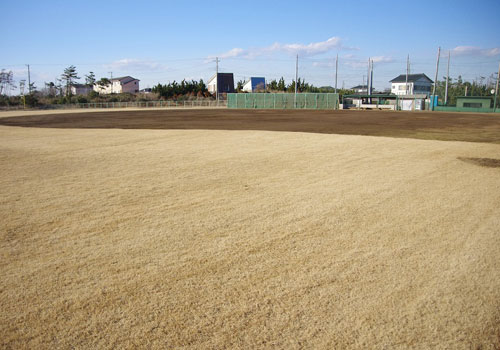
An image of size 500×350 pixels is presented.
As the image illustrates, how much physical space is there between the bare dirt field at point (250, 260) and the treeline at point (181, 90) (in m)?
81.0

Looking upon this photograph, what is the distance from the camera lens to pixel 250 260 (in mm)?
4168

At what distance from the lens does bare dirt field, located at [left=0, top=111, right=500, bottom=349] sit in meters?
2.97

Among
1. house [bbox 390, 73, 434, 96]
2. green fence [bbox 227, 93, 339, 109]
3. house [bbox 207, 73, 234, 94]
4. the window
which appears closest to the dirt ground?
green fence [bbox 227, 93, 339, 109]

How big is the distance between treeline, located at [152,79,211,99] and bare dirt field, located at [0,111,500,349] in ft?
266

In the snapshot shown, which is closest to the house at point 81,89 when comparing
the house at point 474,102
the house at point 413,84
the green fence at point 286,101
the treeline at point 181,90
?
the treeline at point 181,90

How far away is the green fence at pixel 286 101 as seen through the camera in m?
54.3

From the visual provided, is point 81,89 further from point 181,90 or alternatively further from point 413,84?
point 413,84

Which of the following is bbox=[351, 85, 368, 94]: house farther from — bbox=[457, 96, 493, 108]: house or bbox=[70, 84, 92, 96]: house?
bbox=[70, 84, 92, 96]: house

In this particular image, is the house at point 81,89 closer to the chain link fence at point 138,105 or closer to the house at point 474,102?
the chain link fence at point 138,105

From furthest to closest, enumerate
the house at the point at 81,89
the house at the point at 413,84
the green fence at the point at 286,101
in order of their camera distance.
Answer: the house at the point at 81,89 → the house at the point at 413,84 → the green fence at the point at 286,101

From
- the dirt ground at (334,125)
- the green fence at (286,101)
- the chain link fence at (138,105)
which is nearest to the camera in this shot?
the dirt ground at (334,125)

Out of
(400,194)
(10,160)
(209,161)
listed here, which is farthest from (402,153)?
(10,160)

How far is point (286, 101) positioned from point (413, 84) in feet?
220

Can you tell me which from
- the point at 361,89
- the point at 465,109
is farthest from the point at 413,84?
the point at 465,109
